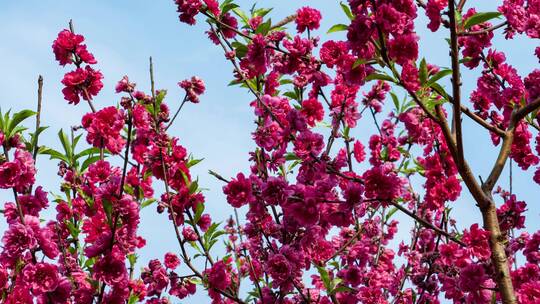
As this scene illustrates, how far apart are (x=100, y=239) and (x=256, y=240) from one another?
55.5 inches

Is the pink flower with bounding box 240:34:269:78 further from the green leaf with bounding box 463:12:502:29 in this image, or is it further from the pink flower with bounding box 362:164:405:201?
the green leaf with bounding box 463:12:502:29

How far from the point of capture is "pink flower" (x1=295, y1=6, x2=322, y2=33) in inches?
188

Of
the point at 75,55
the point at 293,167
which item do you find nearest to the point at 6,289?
the point at 75,55

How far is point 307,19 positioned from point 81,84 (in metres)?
1.81

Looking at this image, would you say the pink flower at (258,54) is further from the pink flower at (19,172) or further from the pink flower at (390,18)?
the pink flower at (19,172)

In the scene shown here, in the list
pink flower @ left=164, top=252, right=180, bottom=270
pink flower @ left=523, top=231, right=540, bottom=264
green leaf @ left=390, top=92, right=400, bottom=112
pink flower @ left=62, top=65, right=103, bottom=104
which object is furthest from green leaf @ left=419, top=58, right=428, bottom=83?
pink flower @ left=164, top=252, right=180, bottom=270

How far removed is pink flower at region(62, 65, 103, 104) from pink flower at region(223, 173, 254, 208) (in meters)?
1.24

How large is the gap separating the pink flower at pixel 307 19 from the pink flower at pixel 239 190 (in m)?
1.32

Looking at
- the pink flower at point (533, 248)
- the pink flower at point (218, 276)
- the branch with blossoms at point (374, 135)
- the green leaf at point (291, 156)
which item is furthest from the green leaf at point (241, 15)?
the pink flower at point (533, 248)

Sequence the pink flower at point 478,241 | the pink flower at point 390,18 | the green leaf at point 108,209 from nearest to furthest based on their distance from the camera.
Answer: the pink flower at point 390,18 → the green leaf at point 108,209 → the pink flower at point 478,241

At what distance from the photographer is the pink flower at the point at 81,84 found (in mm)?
4477

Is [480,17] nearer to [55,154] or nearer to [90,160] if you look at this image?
[90,160]

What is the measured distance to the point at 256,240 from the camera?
4719 mm

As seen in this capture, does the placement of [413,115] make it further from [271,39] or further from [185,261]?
[185,261]
